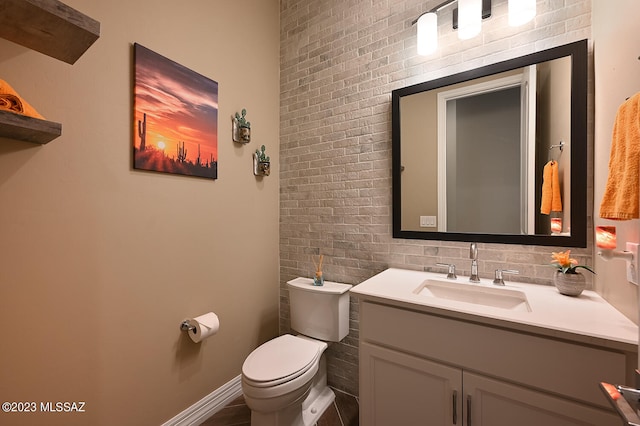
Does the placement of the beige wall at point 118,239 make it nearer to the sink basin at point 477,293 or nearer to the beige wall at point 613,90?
the sink basin at point 477,293

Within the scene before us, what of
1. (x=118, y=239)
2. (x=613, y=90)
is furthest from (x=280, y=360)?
(x=613, y=90)

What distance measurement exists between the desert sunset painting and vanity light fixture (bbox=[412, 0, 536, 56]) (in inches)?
51.9

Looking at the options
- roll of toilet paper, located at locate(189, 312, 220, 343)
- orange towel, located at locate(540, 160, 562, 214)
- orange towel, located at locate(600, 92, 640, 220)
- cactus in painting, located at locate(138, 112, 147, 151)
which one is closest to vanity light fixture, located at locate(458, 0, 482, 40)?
orange towel, located at locate(540, 160, 562, 214)

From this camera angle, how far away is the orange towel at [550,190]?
4.35 ft

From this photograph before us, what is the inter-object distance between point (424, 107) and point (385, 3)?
784 mm

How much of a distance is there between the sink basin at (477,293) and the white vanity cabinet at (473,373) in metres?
0.24

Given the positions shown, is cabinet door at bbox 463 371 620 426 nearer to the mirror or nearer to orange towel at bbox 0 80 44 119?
the mirror

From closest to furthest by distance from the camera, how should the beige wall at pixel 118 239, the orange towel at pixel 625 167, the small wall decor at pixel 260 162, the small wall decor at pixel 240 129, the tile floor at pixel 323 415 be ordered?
1. the orange towel at pixel 625 167
2. the beige wall at pixel 118 239
3. the tile floor at pixel 323 415
4. the small wall decor at pixel 240 129
5. the small wall decor at pixel 260 162

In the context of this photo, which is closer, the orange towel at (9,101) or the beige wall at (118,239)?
the orange towel at (9,101)

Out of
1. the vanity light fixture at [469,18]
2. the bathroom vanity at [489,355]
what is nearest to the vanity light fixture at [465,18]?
the vanity light fixture at [469,18]

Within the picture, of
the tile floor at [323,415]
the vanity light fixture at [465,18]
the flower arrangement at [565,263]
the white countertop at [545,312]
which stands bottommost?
the tile floor at [323,415]

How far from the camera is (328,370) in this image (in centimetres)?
203

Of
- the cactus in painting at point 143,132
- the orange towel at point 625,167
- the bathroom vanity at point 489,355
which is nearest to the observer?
the orange towel at point 625,167

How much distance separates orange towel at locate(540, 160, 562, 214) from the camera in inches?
52.2
